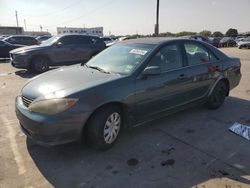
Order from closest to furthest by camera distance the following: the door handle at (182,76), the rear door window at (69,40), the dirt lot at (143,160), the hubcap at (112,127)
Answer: the dirt lot at (143,160)
the hubcap at (112,127)
the door handle at (182,76)
the rear door window at (69,40)

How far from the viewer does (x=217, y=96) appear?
595cm

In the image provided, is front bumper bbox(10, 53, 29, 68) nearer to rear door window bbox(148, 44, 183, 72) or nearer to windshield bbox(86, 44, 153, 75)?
windshield bbox(86, 44, 153, 75)

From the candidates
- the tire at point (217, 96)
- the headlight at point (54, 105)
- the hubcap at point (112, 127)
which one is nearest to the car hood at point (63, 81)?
the headlight at point (54, 105)

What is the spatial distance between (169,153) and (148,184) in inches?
33.7

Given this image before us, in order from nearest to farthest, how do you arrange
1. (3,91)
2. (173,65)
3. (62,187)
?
(62,187) < (173,65) < (3,91)

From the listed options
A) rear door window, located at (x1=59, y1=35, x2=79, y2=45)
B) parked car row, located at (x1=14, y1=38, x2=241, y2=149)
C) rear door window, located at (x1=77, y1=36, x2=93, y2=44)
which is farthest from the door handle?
rear door window, located at (x1=77, y1=36, x2=93, y2=44)

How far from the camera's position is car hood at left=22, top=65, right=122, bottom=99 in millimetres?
3764

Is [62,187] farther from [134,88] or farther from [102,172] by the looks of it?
[134,88]

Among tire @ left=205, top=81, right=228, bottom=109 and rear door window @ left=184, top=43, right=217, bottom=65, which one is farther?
tire @ left=205, top=81, right=228, bottom=109

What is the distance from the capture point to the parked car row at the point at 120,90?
351cm

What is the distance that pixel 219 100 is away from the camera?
602 centimetres

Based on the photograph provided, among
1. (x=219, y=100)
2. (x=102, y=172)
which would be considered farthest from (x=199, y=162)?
(x=219, y=100)

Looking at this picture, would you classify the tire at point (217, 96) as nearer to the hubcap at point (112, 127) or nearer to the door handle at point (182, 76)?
the door handle at point (182, 76)

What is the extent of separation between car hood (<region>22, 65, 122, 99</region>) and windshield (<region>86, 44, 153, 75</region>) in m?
0.22
